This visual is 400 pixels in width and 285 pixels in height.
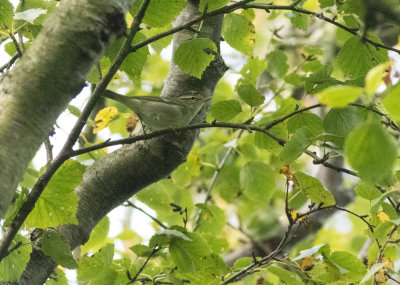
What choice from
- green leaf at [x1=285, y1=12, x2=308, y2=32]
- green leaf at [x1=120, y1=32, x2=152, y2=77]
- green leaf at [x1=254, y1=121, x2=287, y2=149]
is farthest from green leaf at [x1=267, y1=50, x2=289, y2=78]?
green leaf at [x1=120, y1=32, x2=152, y2=77]

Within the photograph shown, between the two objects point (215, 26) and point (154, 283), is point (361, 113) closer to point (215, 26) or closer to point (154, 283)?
point (215, 26)

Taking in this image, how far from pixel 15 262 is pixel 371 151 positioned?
804mm

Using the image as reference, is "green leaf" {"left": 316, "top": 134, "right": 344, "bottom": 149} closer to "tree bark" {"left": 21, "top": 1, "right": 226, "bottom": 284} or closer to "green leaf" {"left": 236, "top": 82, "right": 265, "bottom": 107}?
"green leaf" {"left": 236, "top": 82, "right": 265, "bottom": 107}

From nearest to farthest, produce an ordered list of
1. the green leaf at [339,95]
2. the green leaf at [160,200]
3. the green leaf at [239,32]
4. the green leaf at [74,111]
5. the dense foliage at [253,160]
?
the green leaf at [339,95] → the dense foliage at [253,160] → the green leaf at [74,111] → the green leaf at [239,32] → the green leaf at [160,200]

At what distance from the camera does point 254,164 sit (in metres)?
2.03

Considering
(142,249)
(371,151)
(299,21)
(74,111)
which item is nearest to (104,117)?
(74,111)

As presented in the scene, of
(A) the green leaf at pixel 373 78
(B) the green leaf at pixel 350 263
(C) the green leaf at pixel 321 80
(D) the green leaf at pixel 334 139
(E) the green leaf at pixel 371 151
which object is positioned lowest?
(B) the green leaf at pixel 350 263

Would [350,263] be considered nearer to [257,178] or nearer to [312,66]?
[257,178]

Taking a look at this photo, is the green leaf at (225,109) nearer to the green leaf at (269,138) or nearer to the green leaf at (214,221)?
the green leaf at (269,138)

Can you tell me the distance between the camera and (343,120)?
3.53 feet

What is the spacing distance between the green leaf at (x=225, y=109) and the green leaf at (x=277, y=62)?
0.86 m

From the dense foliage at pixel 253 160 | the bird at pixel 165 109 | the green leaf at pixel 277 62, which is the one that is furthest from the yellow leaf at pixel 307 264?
the green leaf at pixel 277 62

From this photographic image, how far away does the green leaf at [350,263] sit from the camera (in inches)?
49.5

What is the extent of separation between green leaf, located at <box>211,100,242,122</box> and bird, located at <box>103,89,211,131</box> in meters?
0.07
